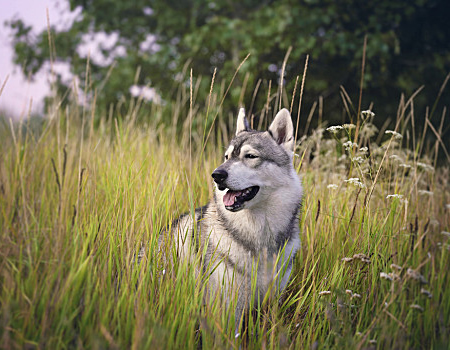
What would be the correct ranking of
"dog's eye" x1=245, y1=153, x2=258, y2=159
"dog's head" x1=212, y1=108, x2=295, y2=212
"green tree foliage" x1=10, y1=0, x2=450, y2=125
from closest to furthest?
"dog's head" x1=212, y1=108, x2=295, y2=212, "dog's eye" x1=245, y1=153, x2=258, y2=159, "green tree foliage" x1=10, y1=0, x2=450, y2=125

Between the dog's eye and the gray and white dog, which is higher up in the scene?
the dog's eye

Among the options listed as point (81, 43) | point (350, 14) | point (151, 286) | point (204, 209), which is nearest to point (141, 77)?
point (81, 43)

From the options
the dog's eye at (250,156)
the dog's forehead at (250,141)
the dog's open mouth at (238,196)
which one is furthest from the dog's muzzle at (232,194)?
the dog's forehead at (250,141)

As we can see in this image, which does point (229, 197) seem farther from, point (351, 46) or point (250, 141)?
point (351, 46)

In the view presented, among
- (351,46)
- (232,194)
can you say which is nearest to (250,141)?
(232,194)

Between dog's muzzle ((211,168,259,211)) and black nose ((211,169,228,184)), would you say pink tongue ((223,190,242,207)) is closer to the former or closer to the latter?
dog's muzzle ((211,168,259,211))

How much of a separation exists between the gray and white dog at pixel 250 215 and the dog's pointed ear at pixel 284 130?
14 millimetres

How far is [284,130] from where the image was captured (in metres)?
3.80

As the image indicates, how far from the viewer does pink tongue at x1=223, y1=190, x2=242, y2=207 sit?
10.6 feet

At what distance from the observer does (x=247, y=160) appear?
347 centimetres

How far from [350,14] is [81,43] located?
10401 mm

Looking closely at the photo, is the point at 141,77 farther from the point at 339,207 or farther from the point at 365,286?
the point at 365,286

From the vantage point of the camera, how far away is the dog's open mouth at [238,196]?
3.20 m

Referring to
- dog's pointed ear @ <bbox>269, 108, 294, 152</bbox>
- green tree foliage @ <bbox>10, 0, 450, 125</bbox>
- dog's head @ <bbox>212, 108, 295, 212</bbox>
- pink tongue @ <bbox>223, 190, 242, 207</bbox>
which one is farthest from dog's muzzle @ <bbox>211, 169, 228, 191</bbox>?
green tree foliage @ <bbox>10, 0, 450, 125</bbox>
